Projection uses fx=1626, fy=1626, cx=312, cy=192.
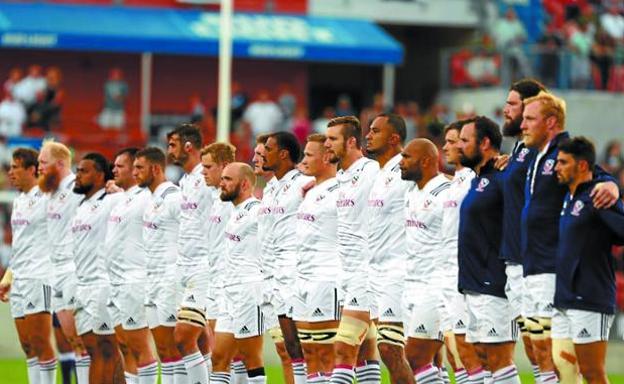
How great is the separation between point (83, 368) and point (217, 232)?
2.37 metres

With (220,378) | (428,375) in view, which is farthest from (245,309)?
(428,375)

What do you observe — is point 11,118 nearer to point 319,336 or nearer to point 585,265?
point 319,336

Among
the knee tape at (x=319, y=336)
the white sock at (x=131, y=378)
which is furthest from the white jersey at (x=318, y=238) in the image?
the white sock at (x=131, y=378)

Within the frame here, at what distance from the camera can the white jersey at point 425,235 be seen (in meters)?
13.8

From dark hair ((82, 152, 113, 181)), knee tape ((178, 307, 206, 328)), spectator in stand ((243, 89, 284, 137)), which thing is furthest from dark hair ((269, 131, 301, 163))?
spectator in stand ((243, 89, 284, 137))

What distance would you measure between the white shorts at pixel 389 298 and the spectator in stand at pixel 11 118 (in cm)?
1650

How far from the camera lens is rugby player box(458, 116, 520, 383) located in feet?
43.1

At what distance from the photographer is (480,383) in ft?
44.3

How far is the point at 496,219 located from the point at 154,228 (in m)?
4.10

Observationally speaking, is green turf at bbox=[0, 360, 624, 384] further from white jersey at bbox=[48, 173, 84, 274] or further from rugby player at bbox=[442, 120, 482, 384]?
rugby player at bbox=[442, 120, 482, 384]

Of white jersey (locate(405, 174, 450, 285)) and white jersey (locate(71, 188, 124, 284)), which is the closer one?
white jersey (locate(405, 174, 450, 285))

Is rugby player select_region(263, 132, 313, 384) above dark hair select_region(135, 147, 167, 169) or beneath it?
beneath

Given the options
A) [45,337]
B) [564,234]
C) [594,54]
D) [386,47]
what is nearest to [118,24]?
[386,47]

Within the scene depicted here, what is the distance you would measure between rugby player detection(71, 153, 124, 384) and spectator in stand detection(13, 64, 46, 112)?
13635 mm
